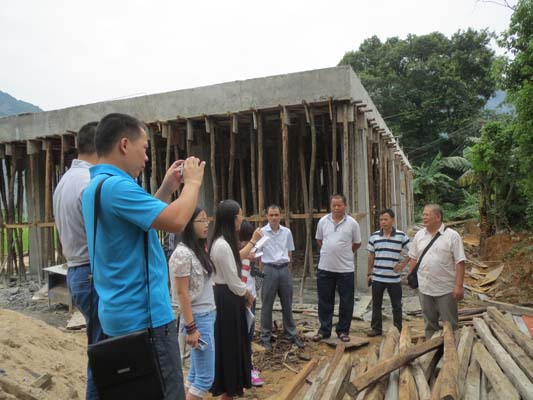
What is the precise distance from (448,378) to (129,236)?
225 cm

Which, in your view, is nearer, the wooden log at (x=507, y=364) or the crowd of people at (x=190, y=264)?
the crowd of people at (x=190, y=264)

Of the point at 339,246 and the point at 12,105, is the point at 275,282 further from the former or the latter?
the point at 12,105

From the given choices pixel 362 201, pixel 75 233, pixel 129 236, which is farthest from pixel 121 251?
pixel 362 201

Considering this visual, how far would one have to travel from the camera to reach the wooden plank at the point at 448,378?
8.21 feet

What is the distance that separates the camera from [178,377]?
1848 mm

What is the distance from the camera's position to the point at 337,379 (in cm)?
326

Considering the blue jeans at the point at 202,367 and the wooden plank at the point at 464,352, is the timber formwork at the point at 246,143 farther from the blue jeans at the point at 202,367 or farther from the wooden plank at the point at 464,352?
the blue jeans at the point at 202,367

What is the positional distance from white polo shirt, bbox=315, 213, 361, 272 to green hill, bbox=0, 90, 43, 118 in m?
100

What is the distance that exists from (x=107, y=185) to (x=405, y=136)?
90.3 feet

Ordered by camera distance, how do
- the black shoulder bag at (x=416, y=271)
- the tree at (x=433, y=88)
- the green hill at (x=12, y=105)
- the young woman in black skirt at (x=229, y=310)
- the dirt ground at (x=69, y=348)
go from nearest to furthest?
the young woman in black skirt at (x=229, y=310), the dirt ground at (x=69, y=348), the black shoulder bag at (x=416, y=271), the tree at (x=433, y=88), the green hill at (x=12, y=105)

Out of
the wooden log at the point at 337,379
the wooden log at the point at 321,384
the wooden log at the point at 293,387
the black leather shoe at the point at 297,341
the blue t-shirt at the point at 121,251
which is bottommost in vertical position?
the black leather shoe at the point at 297,341

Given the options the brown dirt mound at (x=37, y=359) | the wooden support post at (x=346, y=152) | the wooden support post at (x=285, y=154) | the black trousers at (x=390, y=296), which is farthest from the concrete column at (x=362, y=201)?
the brown dirt mound at (x=37, y=359)

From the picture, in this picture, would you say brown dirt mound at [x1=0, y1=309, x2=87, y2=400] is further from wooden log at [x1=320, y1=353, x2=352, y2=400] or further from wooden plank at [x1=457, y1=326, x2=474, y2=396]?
wooden plank at [x1=457, y1=326, x2=474, y2=396]

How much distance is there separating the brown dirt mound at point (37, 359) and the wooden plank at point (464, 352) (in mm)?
3181
